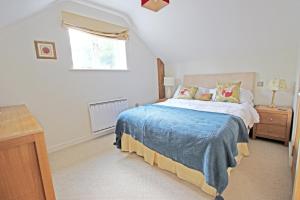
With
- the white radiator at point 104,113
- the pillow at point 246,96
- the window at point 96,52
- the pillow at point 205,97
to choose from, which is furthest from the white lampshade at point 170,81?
the pillow at point 246,96

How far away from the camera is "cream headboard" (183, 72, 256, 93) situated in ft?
9.98

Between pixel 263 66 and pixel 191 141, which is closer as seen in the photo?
pixel 191 141

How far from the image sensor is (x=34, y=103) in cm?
235

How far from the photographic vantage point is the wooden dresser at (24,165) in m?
0.95

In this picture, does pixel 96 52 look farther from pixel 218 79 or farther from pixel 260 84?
pixel 260 84

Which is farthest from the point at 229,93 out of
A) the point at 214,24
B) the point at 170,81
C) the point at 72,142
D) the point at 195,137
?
the point at 72,142

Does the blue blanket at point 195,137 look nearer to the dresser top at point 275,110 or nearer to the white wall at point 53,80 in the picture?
the dresser top at point 275,110

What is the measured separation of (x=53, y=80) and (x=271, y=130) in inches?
139

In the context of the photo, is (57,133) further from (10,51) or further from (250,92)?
(250,92)

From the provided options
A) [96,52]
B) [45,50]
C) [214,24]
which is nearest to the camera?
[45,50]

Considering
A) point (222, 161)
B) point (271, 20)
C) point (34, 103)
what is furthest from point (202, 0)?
point (34, 103)

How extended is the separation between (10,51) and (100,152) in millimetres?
1854

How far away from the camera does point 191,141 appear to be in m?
1.59

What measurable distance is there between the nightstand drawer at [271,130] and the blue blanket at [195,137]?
902 millimetres
